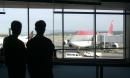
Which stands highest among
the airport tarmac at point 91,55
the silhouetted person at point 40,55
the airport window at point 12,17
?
the airport window at point 12,17

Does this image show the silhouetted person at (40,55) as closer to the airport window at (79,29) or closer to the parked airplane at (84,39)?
the airport window at (79,29)

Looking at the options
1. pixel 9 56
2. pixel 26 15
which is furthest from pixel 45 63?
pixel 26 15

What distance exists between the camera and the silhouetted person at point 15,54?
15.6 feet

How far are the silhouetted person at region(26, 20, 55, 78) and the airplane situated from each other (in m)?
13.4

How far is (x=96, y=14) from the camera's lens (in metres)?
17.9

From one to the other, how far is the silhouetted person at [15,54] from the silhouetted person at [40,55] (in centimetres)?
11

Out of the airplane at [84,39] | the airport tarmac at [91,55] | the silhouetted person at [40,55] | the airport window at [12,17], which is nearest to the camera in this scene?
the silhouetted person at [40,55]

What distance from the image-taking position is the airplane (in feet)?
60.3

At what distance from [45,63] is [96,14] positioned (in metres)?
13.4

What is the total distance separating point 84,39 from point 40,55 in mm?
14236

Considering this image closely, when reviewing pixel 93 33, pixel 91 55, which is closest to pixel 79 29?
pixel 93 33

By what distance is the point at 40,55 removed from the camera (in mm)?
4766

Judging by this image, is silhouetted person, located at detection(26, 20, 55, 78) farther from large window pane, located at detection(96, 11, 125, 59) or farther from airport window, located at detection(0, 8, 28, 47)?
large window pane, located at detection(96, 11, 125, 59)

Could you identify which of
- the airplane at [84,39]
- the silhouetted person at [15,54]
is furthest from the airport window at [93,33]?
the silhouetted person at [15,54]
